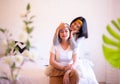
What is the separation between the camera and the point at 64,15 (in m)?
3.68

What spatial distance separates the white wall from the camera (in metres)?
3.65

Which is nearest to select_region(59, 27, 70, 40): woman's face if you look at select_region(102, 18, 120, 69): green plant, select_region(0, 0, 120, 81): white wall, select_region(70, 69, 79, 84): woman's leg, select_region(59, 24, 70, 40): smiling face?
select_region(59, 24, 70, 40): smiling face

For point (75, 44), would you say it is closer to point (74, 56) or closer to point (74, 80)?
point (74, 56)

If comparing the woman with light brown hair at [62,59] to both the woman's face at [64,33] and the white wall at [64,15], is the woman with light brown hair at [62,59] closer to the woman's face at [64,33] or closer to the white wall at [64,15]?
the woman's face at [64,33]

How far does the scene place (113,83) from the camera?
3590 mm

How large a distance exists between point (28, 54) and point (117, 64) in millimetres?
439

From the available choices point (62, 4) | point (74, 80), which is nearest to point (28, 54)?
point (74, 80)

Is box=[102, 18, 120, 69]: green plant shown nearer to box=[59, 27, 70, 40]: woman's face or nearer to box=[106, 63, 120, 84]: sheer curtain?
box=[59, 27, 70, 40]: woman's face

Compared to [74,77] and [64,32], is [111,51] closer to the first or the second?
[74,77]

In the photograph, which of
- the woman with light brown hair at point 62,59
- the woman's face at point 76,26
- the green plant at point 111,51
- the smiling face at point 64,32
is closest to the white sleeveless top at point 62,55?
the woman with light brown hair at point 62,59

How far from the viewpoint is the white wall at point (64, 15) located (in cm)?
365

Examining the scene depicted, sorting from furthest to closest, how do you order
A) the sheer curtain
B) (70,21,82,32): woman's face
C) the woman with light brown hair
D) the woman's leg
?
the sheer curtain
(70,21,82,32): woman's face
the woman with light brown hair
the woman's leg

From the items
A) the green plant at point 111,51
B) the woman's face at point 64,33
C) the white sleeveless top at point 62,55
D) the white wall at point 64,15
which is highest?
the white wall at point 64,15

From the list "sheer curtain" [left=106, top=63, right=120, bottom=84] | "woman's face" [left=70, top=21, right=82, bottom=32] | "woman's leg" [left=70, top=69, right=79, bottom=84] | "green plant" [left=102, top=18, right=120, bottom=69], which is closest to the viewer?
"green plant" [left=102, top=18, right=120, bottom=69]
